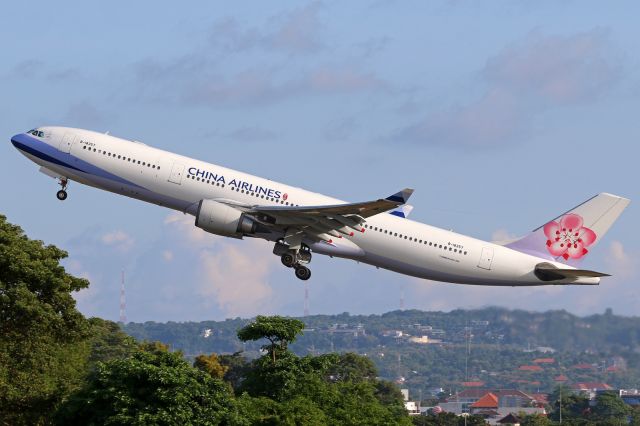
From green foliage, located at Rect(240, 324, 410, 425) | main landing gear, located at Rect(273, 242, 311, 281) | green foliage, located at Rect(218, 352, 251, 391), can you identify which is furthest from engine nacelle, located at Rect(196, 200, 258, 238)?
green foliage, located at Rect(218, 352, 251, 391)

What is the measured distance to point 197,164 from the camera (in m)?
64.2

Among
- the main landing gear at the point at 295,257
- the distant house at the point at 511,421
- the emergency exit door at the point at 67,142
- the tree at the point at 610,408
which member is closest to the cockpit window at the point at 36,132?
the emergency exit door at the point at 67,142

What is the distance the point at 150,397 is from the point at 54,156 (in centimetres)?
2075

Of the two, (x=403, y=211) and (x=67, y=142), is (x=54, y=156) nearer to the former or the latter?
(x=67, y=142)

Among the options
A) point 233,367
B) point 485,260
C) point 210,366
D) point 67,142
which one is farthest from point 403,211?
point 233,367

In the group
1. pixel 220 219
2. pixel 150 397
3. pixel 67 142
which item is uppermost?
pixel 67 142

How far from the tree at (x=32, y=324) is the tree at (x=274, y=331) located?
27.2 ft

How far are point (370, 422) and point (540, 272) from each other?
46.8 ft

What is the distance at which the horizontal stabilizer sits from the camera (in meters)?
65.6

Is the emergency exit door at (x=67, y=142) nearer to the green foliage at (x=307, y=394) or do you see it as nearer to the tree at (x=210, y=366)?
the green foliage at (x=307, y=394)

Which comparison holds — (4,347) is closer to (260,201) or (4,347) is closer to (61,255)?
(61,255)

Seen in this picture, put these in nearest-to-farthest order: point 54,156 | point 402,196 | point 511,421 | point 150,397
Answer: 1. point 150,397
2. point 402,196
3. point 54,156
4. point 511,421

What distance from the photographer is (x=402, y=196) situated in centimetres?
5812

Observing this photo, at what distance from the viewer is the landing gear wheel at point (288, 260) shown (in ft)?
215
